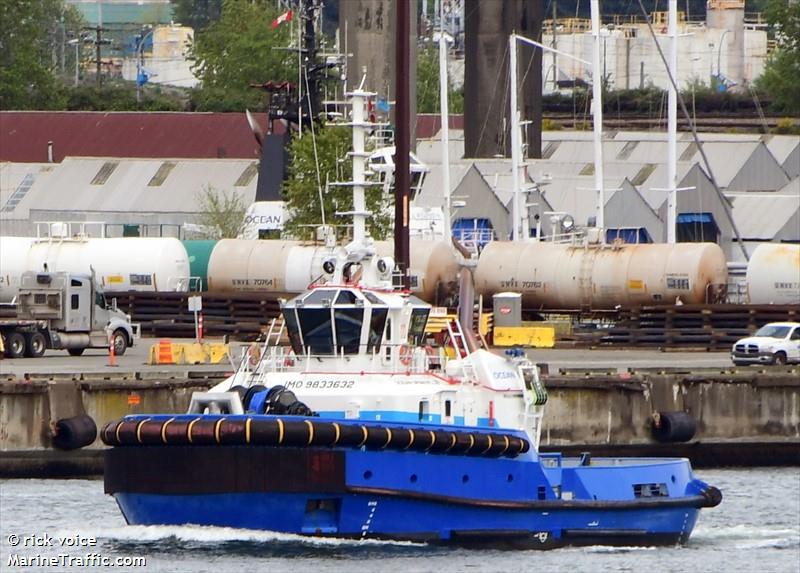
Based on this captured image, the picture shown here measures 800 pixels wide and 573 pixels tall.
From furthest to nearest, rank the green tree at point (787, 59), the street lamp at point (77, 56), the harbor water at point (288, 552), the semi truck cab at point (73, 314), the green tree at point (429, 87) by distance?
the street lamp at point (77, 56) < the green tree at point (429, 87) < the green tree at point (787, 59) < the semi truck cab at point (73, 314) < the harbor water at point (288, 552)

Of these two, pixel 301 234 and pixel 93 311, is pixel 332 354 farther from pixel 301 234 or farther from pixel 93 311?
pixel 301 234

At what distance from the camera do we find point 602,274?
56875 mm

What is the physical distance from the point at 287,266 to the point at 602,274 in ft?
28.2

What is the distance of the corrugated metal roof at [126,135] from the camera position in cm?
9142

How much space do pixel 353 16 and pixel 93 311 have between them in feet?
122

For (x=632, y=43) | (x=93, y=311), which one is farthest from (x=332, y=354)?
(x=632, y=43)

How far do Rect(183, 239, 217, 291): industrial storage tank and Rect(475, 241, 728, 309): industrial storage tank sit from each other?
8.32 meters

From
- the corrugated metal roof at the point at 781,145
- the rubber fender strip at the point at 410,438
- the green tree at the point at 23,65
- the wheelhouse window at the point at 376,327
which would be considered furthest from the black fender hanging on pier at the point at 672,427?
the green tree at the point at 23,65

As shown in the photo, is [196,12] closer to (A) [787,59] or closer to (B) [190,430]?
(A) [787,59]

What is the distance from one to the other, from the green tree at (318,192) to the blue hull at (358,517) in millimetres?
28093

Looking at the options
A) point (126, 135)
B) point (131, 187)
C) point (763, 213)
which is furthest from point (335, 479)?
point (126, 135)

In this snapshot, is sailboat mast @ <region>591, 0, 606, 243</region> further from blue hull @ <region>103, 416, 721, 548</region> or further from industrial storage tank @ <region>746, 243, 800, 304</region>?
blue hull @ <region>103, 416, 721, 548</region>

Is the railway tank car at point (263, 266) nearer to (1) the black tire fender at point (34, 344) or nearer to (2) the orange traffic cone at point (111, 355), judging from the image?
(2) the orange traffic cone at point (111, 355)

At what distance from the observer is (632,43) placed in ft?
440
